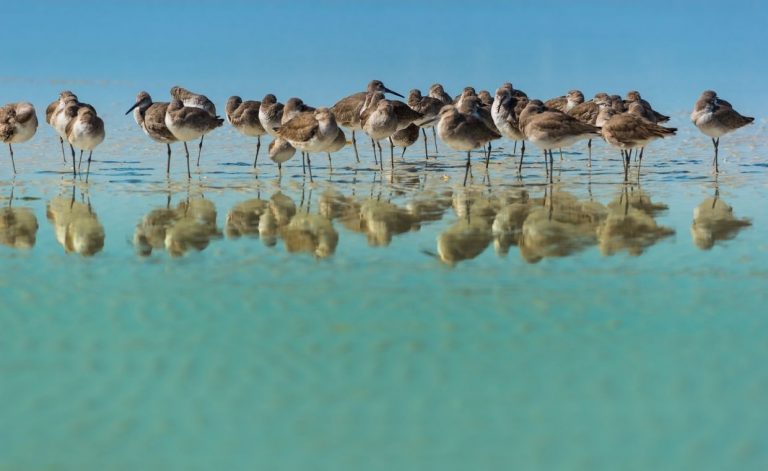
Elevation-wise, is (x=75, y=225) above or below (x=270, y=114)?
below

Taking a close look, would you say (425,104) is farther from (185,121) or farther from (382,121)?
(185,121)

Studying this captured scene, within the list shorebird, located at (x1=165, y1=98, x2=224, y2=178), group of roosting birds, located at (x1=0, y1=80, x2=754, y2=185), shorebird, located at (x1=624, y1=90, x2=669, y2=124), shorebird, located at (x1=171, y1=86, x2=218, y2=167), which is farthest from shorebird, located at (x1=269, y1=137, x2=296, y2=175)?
shorebird, located at (x1=624, y1=90, x2=669, y2=124)

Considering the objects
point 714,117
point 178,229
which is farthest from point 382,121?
point 178,229

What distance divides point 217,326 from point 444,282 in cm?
227

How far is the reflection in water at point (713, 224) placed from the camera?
10953 mm

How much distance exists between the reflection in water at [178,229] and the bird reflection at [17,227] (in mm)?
1152

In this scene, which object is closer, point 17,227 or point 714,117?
point 17,227

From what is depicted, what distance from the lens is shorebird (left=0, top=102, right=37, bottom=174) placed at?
1784 centimetres

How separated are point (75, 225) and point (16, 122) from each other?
6.98 metres

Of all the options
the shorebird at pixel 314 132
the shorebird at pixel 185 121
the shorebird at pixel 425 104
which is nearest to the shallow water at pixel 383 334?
the shorebird at pixel 314 132

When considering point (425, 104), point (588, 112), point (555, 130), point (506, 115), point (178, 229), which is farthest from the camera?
point (425, 104)

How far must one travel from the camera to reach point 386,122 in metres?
18.1

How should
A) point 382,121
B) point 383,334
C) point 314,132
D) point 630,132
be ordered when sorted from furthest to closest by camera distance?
point 382,121 < point 314,132 < point 630,132 < point 383,334

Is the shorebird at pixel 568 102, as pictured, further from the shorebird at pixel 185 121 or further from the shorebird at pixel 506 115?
the shorebird at pixel 185 121
